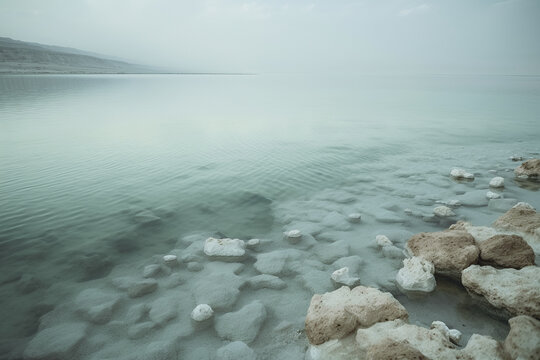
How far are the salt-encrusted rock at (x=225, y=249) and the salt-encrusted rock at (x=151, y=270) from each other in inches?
47.6

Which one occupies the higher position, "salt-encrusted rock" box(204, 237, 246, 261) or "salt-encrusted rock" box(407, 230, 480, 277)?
"salt-encrusted rock" box(407, 230, 480, 277)

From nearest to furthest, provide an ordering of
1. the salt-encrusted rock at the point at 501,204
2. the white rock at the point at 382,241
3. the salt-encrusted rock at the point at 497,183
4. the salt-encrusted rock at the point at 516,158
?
the white rock at the point at 382,241 → the salt-encrusted rock at the point at 501,204 → the salt-encrusted rock at the point at 497,183 → the salt-encrusted rock at the point at 516,158

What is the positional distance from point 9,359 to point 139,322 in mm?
2002

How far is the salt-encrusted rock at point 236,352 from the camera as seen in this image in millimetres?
4730

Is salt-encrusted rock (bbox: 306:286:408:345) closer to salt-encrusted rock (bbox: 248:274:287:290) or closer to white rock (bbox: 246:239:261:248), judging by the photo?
salt-encrusted rock (bbox: 248:274:287:290)

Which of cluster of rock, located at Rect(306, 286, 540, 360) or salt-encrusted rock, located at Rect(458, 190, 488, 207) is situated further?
salt-encrusted rock, located at Rect(458, 190, 488, 207)

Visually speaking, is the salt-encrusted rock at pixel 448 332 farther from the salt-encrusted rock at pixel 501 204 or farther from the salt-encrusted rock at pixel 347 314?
the salt-encrusted rock at pixel 501 204

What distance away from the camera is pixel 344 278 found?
6.36 meters

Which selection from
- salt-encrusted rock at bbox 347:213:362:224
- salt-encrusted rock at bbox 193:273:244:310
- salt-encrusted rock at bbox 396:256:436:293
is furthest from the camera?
salt-encrusted rock at bbox 347:213:362:224

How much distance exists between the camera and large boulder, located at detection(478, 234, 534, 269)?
6.05m

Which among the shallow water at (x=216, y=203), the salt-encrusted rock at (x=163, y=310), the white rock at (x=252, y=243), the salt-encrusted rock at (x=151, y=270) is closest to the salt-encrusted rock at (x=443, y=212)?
the shallow water at (x=216, y=203)

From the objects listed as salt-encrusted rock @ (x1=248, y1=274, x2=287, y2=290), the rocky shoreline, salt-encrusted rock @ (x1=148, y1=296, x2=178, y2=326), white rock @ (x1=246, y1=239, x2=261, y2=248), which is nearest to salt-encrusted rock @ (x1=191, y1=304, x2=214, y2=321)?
the rocky shoreline

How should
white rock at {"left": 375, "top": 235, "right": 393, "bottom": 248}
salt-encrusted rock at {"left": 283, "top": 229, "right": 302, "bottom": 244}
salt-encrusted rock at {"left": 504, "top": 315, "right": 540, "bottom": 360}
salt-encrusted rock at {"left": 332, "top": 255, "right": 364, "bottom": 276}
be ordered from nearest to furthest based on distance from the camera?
1. salt-encrusted rock at {"left": 504, "top": 315, "right": 540, "bottom": 360}
2. salt-encrusted rock at {"left": 332, "top": 255, "right": 364, "bottom": 276}
3. white rock at {"left": 375, "top": 235, "right": 393, "bottom": 248}
4. salt-encrusted rock at {"left": 283, "top": 229, "right": 302, "bottom": 244}

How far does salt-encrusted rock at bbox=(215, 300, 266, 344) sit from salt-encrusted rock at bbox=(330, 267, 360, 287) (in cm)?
177
